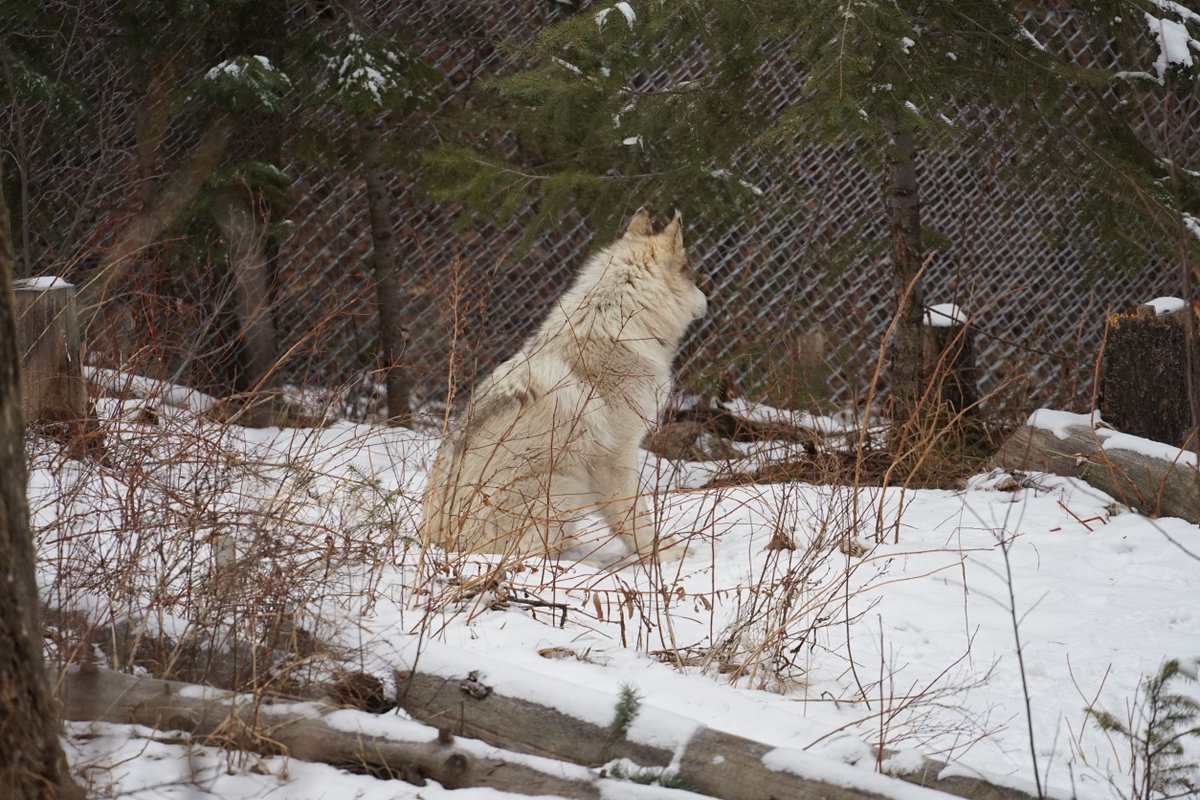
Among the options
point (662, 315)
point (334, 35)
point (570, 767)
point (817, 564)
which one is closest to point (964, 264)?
point (662, 315)

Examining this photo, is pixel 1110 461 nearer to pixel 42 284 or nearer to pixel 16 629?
pixel 16 629

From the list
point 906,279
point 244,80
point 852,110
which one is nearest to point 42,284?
point 244,80

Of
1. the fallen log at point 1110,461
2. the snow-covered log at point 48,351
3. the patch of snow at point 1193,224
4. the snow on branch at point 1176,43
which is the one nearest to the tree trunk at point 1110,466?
the fallen log at point 1110,461

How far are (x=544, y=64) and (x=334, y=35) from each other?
2.09 m

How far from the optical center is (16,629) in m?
1.85

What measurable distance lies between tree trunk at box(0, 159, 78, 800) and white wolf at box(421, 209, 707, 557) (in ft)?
6.97

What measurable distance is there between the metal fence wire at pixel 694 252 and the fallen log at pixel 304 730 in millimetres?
4558

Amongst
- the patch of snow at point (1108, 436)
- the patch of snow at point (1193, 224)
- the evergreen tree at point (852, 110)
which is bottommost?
the patch of snow at point (1108, 436)

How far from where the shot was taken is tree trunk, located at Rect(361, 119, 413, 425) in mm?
7215

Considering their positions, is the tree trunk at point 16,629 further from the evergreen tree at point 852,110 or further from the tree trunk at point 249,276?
the tree trunk at point 249,276

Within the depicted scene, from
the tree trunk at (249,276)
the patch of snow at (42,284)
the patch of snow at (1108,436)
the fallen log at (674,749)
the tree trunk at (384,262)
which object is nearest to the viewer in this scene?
the fallen log at (674,749)

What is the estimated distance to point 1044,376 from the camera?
8.21 metres

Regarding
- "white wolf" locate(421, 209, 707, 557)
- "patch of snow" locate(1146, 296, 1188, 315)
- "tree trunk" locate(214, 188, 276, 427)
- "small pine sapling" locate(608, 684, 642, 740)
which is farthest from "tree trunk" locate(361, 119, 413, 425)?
"small pine sapling" locate(608, 684, 642, 740)

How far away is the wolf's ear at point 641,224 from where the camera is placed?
16.6 feet
